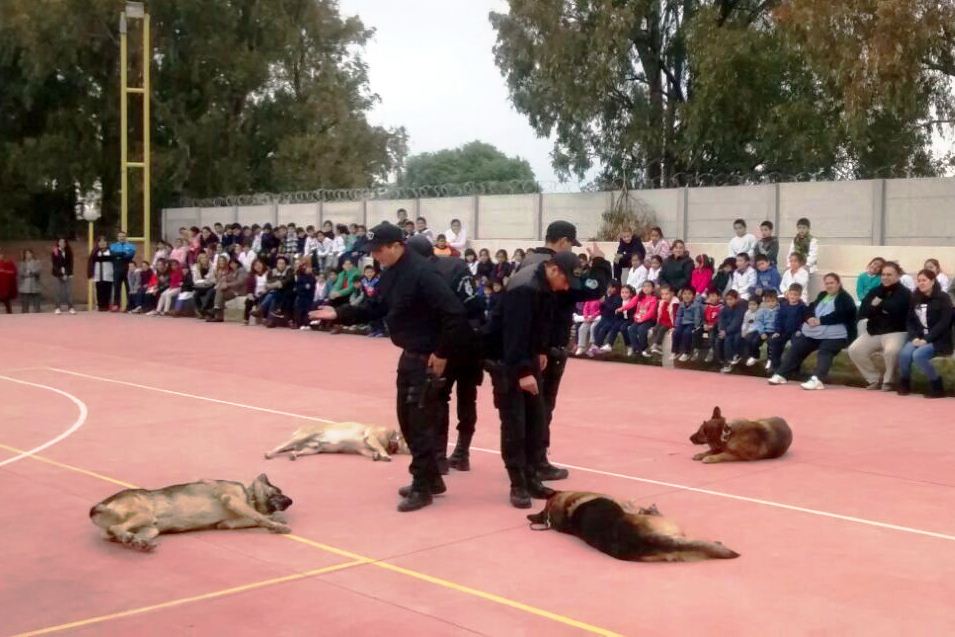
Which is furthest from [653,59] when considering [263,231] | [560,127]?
[263,231]

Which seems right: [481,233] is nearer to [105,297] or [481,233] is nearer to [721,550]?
[105,297]

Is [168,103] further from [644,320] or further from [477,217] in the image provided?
[644,320]

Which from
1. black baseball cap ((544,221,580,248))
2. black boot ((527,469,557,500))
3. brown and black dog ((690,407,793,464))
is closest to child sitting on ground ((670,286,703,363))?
brown and black dog ((690,407,793,464))

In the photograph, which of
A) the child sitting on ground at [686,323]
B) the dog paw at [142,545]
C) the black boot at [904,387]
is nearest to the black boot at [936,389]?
the black boot at [904,387]

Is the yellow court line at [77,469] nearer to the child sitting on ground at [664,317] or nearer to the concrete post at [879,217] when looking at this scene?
the child sitting on ground at [664,317]

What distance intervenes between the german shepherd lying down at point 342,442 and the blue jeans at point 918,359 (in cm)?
687

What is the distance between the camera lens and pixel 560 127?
108ft

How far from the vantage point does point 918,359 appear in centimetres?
1355

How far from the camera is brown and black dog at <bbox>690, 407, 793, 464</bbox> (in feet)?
31.1

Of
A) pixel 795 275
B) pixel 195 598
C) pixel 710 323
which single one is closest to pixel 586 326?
pixel 710 323

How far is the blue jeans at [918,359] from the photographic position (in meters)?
13.4

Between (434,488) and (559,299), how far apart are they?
1598 millimetres

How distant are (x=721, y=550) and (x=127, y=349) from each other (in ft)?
47.6

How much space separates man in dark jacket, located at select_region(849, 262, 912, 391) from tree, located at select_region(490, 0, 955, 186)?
4.27m
